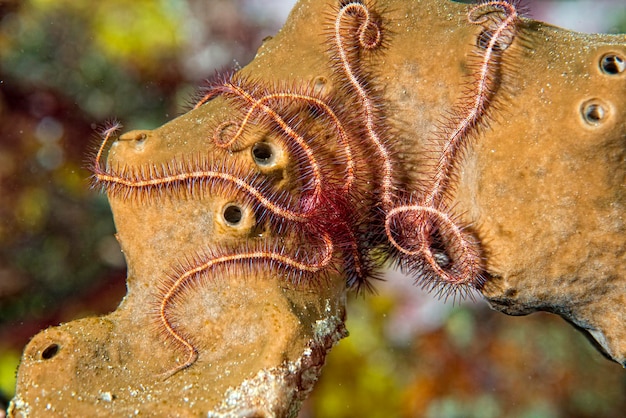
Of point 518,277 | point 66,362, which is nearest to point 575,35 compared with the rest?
point 518,277

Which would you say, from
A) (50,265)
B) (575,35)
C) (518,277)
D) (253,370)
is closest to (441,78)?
(575,35)

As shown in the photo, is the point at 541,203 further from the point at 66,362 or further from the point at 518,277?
the point at 66,362

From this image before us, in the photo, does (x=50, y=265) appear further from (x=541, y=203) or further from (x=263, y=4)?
(x=541, y=203)

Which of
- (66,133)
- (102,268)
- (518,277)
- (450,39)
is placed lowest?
(102,268)

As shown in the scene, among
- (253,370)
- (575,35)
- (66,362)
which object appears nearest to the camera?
(253,370)

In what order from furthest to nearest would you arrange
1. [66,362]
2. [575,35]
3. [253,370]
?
[575,35]
[66,362]
[253,370]

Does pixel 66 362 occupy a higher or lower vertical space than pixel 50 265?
higher

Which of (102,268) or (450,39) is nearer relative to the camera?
(450,39)
